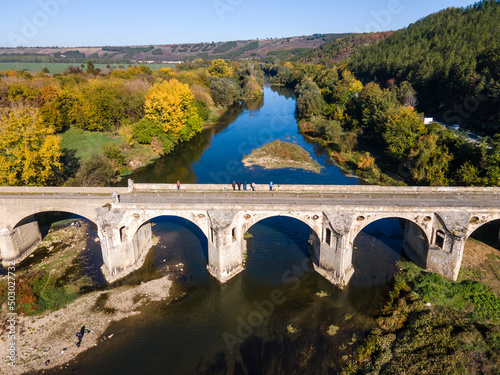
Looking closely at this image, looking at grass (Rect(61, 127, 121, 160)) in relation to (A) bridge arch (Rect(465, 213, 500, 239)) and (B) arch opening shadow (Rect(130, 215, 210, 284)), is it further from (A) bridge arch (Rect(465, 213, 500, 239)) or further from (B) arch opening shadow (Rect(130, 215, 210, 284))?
(A) bridge arch (Rect(465, 213, 500, 239))

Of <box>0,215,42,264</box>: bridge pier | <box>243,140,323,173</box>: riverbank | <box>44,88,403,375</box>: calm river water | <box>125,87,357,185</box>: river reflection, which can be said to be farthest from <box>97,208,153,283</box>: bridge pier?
<box>243,140,323,173</box>: riverbank

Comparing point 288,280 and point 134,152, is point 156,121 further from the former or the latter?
point 288,280

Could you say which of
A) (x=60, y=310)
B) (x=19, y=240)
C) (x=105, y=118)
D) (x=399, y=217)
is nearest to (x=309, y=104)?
(x=105, y=118)

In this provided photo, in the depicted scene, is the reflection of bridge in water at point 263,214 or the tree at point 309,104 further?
the tree at point 309,104

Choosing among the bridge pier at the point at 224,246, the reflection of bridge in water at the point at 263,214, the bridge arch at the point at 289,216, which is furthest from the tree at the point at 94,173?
the bridge arch at the point at 289,216

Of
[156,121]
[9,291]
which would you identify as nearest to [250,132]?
[156,121]

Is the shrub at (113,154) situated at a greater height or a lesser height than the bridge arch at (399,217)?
greater

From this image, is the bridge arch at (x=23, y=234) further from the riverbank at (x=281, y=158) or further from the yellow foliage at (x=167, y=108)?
the yellow foliage at (x=167, y=108)
